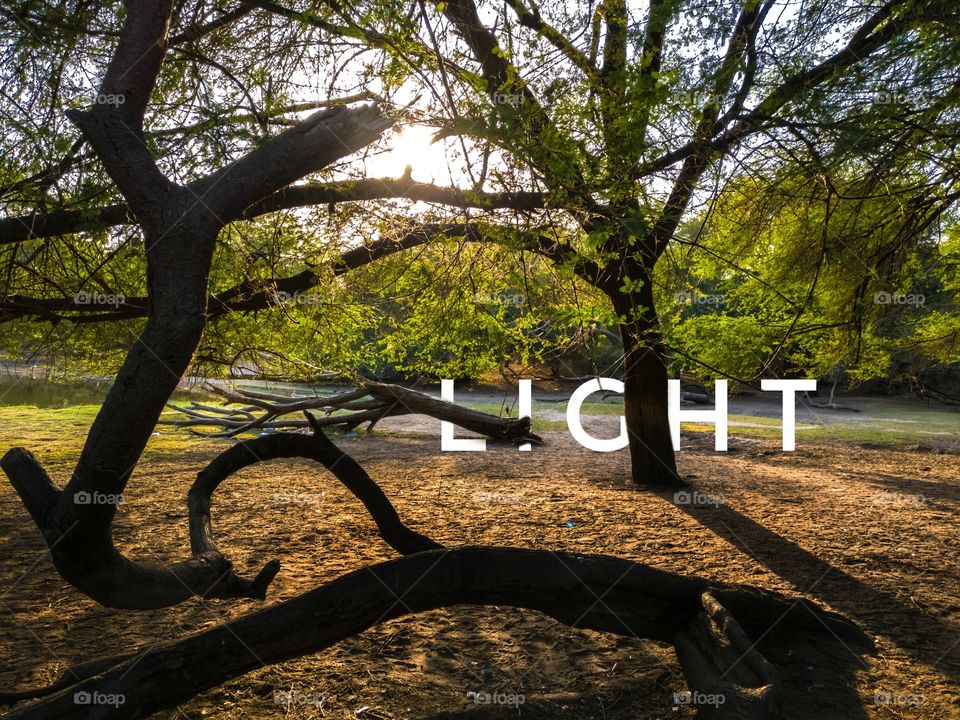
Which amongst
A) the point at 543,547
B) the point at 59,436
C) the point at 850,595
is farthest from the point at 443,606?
the point at 59,436

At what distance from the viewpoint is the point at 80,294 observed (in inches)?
244

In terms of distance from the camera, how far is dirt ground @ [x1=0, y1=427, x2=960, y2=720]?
351 centimetres

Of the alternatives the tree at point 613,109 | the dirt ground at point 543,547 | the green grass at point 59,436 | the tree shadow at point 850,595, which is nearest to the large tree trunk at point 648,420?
the dirt ground at point 543,547

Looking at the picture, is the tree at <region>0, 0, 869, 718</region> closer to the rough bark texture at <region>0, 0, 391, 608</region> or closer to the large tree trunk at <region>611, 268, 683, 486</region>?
the rough bark texture at <region>0, 0, 391, 608</region>

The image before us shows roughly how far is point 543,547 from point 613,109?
13.3 feet

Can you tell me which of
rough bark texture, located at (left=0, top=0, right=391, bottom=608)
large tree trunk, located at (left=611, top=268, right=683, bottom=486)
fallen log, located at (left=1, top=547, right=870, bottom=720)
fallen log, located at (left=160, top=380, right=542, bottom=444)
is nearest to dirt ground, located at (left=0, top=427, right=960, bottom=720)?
fallen log, located at (left=1, top=547, right=870, bottom=720)

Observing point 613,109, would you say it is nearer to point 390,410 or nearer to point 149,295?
Result: point 149,295

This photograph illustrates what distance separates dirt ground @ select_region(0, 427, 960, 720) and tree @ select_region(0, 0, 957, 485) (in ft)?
7.53

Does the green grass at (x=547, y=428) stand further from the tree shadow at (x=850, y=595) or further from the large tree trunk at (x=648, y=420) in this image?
the tree shadow at (x=850, y=595)

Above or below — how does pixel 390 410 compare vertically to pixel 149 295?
below

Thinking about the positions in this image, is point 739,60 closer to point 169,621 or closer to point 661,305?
point 661,305

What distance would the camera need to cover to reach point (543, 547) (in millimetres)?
6211

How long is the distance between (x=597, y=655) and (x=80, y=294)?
5.65m

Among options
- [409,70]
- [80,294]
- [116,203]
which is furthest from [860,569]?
[80,294]
